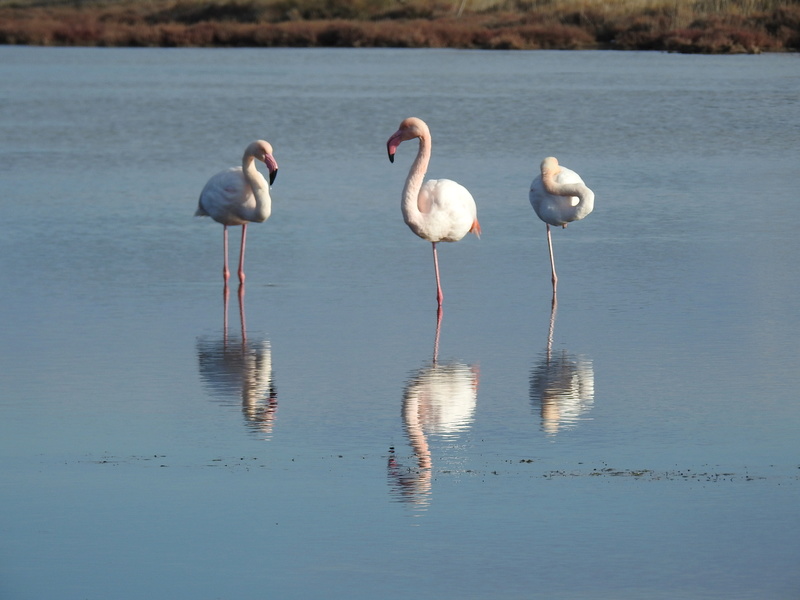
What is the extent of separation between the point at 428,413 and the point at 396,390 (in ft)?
1.60

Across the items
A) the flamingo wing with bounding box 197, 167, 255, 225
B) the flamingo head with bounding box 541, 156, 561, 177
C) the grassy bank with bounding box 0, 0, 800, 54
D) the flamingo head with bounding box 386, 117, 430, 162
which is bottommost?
the grassy bank with bounding box 0, 0, 800, 54

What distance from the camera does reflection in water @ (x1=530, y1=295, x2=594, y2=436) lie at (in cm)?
725

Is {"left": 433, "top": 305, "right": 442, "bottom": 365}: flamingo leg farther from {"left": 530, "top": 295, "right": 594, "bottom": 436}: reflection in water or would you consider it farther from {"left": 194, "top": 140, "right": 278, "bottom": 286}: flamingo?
{"left": 194, "top": 140, "right": 278, "bottom": 286}: flamingo

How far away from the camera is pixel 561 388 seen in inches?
308

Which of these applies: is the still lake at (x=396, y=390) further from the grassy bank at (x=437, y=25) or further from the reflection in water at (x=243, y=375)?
the grassy bank at (x=437, y=25)

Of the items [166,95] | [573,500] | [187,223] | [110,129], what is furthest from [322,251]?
[166,95]

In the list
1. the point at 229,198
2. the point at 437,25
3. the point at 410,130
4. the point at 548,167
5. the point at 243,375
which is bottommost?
the point at 437,25

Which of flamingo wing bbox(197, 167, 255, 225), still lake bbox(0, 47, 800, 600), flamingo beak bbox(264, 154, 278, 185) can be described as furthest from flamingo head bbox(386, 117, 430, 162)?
flamingo wing bbox(197, 167, 255, 225)

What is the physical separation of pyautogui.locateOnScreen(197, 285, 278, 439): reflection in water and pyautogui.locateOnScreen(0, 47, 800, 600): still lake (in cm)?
2

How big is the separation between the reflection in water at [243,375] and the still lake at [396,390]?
2 centimetres

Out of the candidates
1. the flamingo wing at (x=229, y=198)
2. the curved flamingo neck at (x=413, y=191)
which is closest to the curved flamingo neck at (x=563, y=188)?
the curved flamingo neck at (x=413, y=191)

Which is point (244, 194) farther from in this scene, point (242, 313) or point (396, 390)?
point (396, 390)

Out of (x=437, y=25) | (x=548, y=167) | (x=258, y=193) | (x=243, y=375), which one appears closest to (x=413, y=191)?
(x=548, y=167)

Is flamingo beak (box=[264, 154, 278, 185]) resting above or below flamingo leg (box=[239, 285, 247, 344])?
above
